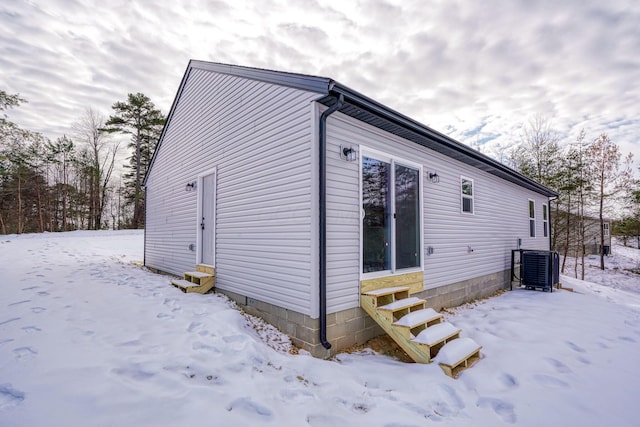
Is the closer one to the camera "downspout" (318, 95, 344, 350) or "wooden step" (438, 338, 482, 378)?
"wooden step" (438, 338, 482, 378)

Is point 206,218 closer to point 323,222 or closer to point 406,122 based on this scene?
point 323,222

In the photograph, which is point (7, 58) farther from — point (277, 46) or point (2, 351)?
point (2, 351)

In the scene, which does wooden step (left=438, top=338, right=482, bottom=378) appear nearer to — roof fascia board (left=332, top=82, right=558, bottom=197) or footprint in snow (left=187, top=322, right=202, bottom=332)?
footprint in snow (left=187, top=322, right=202, bottom=332)

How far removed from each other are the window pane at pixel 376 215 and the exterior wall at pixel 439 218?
0.20 metres

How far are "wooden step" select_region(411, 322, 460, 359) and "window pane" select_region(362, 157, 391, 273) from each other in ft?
3.51

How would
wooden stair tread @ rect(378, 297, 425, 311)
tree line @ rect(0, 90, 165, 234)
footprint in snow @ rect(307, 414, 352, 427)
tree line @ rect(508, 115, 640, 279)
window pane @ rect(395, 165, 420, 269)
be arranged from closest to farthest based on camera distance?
footprint in snow @ rect(307, 414, 352, 427), wooden stair tread @ rect(378, 297, 425, 311), window pane @ rect(395, 165, 420, 269), tree line @ rect(508, 115, 640, 279), tree line @ rect(0, 90, 165, 234)

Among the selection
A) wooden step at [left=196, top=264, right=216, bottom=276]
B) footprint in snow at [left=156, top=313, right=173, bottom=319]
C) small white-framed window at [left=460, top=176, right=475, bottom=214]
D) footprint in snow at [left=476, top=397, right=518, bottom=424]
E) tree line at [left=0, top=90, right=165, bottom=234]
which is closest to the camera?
footprint in snow at [left=476, top=397, right=518, bottom=424]

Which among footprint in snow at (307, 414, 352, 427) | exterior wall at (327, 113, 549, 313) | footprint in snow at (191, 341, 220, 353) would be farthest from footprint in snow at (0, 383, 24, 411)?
exterior wall at (327, 113, 549, 313)

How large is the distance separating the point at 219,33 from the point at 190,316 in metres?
6.02

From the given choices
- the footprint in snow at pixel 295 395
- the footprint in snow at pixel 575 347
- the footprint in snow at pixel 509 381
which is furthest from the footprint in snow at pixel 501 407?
the footprint in snow at pixel 575 347

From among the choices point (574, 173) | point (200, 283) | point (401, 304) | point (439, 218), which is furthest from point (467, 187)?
point (574, 173)

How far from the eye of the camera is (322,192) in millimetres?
3400

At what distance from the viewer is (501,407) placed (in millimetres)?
2428

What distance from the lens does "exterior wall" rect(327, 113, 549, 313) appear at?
143 inches
